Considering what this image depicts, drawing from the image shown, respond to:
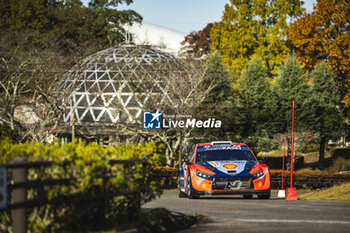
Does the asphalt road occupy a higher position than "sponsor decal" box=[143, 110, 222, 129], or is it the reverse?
"sponsor decal" box=[143, 110, 222, 129]

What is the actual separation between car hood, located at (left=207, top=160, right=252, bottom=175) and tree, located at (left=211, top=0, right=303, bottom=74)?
4361cm

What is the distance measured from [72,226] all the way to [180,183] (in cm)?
1212

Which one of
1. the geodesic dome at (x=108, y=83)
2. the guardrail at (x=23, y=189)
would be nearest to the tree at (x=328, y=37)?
the geodesic dome at (x=108, y=83)

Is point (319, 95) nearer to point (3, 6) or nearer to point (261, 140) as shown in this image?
point (261, 140)

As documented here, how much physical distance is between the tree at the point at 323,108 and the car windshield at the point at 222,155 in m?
30.3

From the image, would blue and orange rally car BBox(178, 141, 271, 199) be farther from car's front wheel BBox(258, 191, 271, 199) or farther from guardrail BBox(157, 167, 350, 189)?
guardrail BBox(157, 167, 350, 189)

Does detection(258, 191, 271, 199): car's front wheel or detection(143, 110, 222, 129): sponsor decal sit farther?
detection(143, 110, 222, 129): sponsor decal

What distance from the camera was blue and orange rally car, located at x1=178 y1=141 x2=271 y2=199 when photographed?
17.3m

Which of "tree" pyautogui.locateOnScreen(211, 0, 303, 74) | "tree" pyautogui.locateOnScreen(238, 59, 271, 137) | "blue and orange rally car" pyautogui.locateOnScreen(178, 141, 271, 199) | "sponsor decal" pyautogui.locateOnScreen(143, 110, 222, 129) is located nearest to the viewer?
"blue and orange rally car" pyautogui.locateOnScreen(178, 141, 271, 199)

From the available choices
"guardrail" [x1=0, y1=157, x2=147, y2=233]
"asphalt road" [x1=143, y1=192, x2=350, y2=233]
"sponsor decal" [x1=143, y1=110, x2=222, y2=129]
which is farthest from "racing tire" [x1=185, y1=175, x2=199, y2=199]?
"sponsor decal" [x1=143, y1=110, x2=222, y2=129]

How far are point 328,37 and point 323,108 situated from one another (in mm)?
8062

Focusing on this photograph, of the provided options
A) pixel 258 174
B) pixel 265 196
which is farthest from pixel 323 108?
pixel 258 174

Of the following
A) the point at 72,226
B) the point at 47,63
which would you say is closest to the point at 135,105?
the point at 47,63

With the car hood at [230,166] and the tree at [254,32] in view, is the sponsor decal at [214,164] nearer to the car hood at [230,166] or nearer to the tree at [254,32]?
the car hood at [230,166]
